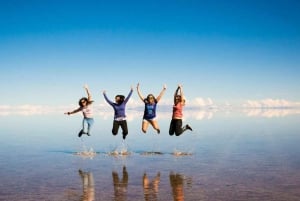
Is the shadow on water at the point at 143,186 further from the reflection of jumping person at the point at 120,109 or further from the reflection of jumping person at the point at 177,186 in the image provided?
the reflection of jumping person at the point at 120,109

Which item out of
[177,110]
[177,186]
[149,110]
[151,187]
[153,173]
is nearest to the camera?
[151,187]

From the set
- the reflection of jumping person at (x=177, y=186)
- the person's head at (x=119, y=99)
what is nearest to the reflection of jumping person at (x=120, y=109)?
the person's head at (x=119, y=99)

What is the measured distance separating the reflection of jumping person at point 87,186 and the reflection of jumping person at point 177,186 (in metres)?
2.09

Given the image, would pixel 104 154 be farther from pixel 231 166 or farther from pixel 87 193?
pixel 87 193

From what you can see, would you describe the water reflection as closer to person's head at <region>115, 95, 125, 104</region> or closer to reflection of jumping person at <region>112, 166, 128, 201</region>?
reflection of jumping person at <region>112, 166, 128, 201</region>

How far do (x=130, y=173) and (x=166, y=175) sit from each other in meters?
1.25

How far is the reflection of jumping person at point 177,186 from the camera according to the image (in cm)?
1048

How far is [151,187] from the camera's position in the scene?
38.1 feet

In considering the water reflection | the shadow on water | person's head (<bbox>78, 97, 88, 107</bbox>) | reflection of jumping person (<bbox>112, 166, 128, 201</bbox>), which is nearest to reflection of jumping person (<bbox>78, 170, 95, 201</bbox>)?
the shadow on water

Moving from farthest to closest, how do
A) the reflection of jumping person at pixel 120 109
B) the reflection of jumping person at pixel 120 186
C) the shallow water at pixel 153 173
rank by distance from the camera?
the reflection of jumping person at pixel 120 109 → the shallow water at pixel 153 173 → the reflection of jumping person at pixel 120 186

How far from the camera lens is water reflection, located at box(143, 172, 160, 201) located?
10.5 metres

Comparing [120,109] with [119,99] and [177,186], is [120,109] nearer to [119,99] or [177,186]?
[119,99]

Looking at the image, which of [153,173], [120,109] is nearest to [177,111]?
[120,109]

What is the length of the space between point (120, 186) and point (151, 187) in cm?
89
